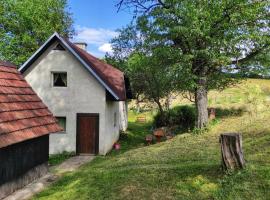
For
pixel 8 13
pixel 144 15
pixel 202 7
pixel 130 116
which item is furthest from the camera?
pixel 130 116

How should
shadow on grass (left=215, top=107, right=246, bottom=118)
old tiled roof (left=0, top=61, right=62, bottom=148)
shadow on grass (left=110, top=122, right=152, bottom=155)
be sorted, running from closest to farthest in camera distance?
1. old tiled roof (left=0, top=61, right=62, bottom=148)
2. shadow on grass (left=110, top=122, right=152, bottom=155)
3. shadow on grass (left=215, top=107, right=246, bottom=118)

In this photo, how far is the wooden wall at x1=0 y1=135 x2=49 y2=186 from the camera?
9.88m

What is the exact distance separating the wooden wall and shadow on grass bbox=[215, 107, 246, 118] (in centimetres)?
1455

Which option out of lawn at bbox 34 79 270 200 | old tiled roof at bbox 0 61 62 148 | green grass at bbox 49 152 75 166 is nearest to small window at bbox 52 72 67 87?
green grass at bbox 49 152 75 166

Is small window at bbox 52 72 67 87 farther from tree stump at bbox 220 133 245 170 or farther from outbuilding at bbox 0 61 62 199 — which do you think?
tree stump at bbox 220 133 245 170

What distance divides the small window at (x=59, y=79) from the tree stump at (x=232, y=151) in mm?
13452

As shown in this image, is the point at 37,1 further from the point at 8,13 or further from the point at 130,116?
the point at 130,116

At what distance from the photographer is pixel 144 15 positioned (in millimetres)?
18766

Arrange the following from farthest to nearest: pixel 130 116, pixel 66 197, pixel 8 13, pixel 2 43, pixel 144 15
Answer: pixel 130 116
pixel 8 13
pixel 2 43
pixel 144 15
pixel 66 197

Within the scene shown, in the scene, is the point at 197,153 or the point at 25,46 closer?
the point at 197,153

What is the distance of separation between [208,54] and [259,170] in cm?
955

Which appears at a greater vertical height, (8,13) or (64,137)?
(8,13)

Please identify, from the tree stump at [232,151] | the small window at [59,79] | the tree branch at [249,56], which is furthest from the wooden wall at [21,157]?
the tree branch at [249,56]

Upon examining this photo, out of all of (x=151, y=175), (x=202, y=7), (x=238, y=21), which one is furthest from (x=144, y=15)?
(x=151, y=175)
